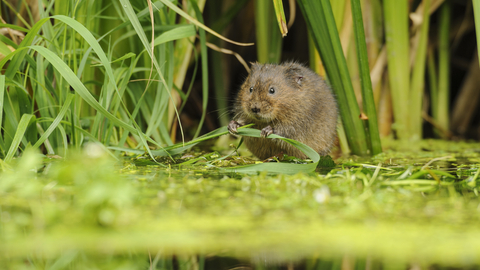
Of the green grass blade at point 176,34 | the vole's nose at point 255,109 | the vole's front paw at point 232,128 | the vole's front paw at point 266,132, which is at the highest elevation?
the green grass blade at point 176,34

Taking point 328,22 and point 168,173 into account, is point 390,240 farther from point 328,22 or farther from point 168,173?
point 328,22

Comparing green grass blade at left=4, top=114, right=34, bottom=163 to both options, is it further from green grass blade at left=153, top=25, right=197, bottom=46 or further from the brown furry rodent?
the brown furry rodent

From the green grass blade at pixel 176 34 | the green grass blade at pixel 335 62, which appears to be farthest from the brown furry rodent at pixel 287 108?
the green grass blade at pixel 176 34

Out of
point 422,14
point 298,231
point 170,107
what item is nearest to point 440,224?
point 298,231

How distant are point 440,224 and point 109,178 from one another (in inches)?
36.6

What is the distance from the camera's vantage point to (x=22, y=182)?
5.43ft

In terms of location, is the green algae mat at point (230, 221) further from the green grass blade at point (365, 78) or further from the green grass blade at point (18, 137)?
the green grass blade at point (365, 78)

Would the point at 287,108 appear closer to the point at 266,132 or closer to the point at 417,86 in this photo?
the point at 266,132

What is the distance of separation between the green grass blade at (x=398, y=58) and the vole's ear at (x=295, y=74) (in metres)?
0.94

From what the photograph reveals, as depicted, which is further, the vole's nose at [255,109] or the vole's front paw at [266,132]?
the vole's nose at [255,109]

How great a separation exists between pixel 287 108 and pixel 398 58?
1300mm

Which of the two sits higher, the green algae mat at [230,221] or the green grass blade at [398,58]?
the green grass blade at [398,58]

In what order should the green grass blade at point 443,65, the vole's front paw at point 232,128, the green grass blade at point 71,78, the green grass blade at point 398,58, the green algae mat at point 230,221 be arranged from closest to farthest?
the green algae mat at point 230,221, the green grass blade at point 71,78, the vole's front paw at point 232,128, the green grass blade at point 398,58, the green grass blade at point 443,65

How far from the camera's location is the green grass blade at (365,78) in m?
2.60
